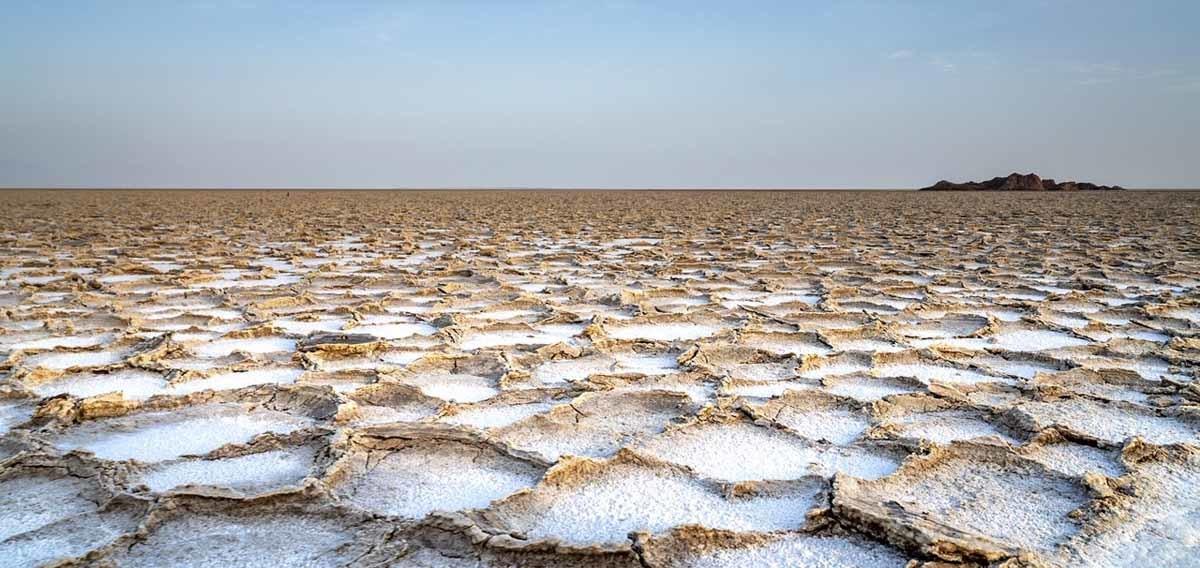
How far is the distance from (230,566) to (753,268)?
434 centimetres

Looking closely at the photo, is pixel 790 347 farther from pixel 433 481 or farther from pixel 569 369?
pixel 433 481

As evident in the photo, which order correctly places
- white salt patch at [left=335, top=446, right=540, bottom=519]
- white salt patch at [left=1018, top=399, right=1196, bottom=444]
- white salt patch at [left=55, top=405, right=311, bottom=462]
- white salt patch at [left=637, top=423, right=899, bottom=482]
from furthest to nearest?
white salt patch at [left=1018, top=399, right=1196, bottom=444], white salt patch at [left=55, top=405, right=311, bottom=462], white salt patch at [left=637, top=423, right=899, bottom=482], white salt patch at [left=335, top=446, right=540, bottom=519]

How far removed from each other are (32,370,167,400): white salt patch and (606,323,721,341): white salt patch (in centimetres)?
149

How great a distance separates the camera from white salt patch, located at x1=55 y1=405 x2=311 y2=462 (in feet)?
6.10

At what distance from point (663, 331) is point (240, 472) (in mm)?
1812

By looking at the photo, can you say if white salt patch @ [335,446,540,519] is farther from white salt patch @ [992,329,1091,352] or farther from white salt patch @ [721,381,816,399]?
white salt patch @ [992,329,1091,352]

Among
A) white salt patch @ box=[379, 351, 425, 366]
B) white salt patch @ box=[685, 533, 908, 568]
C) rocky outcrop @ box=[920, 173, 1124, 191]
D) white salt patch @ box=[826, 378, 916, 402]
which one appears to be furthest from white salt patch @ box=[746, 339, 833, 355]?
rocky outcrop @ box=[920, 173, 1124, 191]

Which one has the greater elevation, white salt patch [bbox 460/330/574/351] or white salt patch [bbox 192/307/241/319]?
white salt patch [bbox 460/330/574/351]

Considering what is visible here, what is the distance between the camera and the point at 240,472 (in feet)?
5.64

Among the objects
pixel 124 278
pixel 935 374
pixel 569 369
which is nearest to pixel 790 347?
pixel 935 374

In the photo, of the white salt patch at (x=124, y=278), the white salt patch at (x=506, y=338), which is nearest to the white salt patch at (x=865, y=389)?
the white salt patch at (x=506, y=338)

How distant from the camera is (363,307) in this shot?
3.66m

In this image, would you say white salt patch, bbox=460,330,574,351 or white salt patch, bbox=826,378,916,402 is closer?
white salt patch, bbox=826,378,916,402

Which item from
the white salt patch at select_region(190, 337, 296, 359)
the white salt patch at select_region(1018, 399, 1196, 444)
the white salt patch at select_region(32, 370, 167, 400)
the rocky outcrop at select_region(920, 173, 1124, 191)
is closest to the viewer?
the white salt patch at select_region(1018, 399, 1196, 444)
